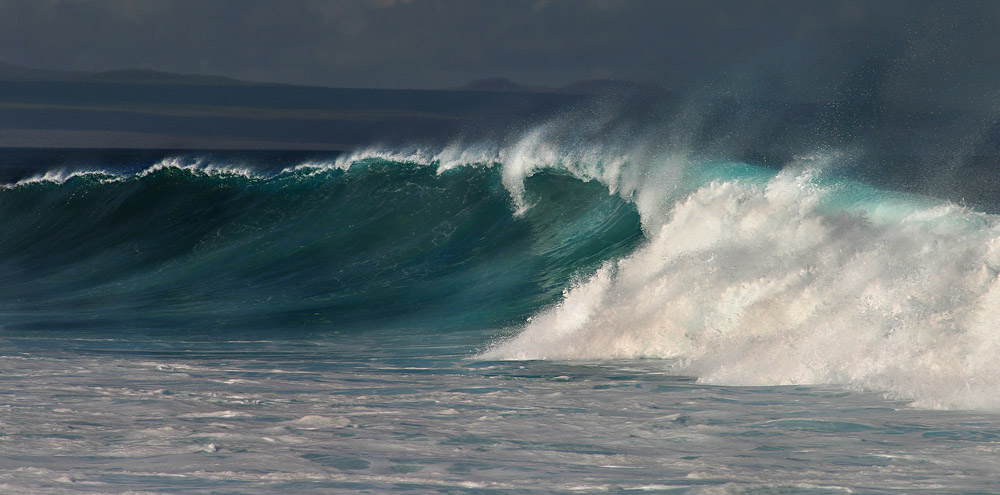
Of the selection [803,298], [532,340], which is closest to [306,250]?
[532,340]

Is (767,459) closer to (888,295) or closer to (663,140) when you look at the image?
(888,295)

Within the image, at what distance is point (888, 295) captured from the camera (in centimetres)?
638

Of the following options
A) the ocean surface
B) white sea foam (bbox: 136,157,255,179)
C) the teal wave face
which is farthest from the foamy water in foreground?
white sea foam (bbox: 136,157,255,179)

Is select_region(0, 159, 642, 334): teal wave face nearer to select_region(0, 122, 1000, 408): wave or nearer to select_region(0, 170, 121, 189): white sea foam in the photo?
select_region(0, 122, 1000, 408): wave

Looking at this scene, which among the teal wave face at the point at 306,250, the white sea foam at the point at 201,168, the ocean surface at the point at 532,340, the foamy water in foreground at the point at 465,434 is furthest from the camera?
the white sea foam at the point at 201,168

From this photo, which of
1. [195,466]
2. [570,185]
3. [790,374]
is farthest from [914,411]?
[570,185]

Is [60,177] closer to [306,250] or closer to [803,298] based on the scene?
[306,250]

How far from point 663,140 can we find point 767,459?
9026mm

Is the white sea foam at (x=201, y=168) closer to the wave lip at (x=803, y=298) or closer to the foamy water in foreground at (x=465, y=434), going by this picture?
the wave lip at (x=803, y=298)

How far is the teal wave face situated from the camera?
34.9ft

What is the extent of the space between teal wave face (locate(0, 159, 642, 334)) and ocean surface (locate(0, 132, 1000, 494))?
6cm

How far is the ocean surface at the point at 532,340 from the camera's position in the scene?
400 centimetres

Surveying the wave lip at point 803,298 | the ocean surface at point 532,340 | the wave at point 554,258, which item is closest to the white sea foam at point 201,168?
the wave at point 554,258

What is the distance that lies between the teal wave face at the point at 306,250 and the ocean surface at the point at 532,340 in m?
0.06
